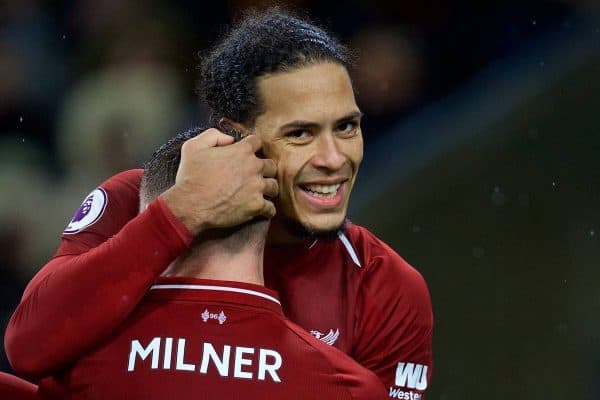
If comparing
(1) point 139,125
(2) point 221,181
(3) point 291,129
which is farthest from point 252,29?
(1) point 139,125

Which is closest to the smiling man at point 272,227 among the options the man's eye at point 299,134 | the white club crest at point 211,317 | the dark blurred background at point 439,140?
the man's eye at point 299,134

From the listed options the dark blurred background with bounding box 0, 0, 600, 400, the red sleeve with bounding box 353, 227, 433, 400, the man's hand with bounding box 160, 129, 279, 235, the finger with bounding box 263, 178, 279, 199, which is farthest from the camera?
the dark blurred background with bounding box 0, 0, 600, 400

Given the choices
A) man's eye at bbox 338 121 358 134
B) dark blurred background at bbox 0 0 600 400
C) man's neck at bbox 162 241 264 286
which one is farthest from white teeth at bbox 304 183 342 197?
dark blurred background at bbox 0 0 600 400

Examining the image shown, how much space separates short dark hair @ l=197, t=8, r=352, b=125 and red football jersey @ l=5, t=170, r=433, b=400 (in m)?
0.26

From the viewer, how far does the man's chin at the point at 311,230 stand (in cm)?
213

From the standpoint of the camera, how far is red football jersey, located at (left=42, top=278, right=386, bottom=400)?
5.33 feet

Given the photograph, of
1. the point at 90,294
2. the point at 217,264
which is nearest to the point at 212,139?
the point at 217,264

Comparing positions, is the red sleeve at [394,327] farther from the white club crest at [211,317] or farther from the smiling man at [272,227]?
the white club crest at [211,317]

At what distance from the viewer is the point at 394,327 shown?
7.45 feet

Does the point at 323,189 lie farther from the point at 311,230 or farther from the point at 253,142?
the point at 253,142

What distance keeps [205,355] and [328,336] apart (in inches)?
25.5

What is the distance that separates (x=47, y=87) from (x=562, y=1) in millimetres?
1945

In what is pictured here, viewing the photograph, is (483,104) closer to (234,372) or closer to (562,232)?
(562,232)

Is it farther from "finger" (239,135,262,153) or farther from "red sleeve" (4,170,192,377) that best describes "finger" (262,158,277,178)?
"red sleeve" (4,170,192,377)
